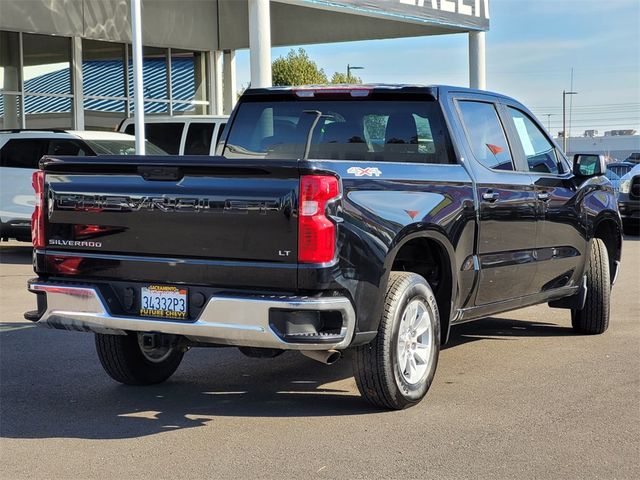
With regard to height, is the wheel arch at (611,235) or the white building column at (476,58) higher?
the white building column at (476,58)

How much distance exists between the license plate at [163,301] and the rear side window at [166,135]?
12.4m

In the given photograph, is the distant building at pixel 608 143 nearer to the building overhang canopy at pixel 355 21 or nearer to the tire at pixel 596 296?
the building overhang canopy at pixel 355 21

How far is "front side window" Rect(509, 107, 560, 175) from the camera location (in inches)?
299

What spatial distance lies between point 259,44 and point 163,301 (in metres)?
14.3

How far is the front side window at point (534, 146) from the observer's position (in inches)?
299

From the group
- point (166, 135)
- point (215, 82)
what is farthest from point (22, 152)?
point (215, 82)

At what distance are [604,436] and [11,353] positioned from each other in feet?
15.5

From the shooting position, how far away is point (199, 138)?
57.9 ft

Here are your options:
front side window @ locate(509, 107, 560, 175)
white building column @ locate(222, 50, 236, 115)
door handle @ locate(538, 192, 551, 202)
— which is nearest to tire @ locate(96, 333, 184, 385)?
door handle @ locate(538, 192, 551, 202)

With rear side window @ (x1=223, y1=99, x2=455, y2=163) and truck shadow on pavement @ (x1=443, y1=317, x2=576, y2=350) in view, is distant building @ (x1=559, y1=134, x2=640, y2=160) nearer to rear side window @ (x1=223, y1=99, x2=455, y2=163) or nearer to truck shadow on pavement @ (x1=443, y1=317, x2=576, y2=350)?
truck shadow on pavement @ (x1=443, y1=317, x2=576, y2=350)

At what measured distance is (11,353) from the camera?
309 inches

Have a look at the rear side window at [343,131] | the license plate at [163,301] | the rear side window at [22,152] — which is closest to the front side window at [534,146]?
the rear side window at [343,131]

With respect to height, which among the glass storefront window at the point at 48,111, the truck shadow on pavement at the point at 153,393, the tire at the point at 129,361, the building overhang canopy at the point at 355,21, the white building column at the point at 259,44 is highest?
the building overhang canopy at the point at 355,21

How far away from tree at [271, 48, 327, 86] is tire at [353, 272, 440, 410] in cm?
4437
